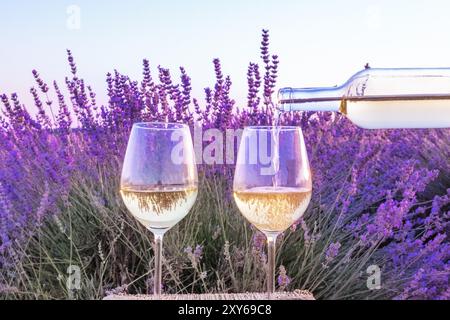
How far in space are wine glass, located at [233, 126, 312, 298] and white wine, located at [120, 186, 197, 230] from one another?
108 mm

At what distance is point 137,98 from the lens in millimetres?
2371

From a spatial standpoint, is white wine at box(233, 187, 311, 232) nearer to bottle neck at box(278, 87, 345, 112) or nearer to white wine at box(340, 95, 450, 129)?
bottle neck at box(278, 87, 345, 112)

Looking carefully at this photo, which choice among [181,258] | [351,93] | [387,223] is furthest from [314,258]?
[351,93]

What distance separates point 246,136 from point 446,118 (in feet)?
2.61

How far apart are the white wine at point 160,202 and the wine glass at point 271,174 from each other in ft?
0.36

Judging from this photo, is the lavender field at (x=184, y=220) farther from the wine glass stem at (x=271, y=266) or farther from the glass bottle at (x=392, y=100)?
the wine glass stem at (x=271, y=266)

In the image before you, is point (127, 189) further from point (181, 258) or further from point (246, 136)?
point (181, 258)

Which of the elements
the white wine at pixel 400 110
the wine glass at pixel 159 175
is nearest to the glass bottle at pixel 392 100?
the white wine at pixel 400 110

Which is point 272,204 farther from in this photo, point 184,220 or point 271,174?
point 184,220

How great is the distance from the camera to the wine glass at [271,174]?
3.93 feet

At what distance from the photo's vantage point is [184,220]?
7.06ft

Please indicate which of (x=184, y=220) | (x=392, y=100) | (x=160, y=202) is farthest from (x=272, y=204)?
(x=184, y=220)

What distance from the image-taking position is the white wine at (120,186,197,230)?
1.18 m

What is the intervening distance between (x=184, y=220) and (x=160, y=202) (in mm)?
974
